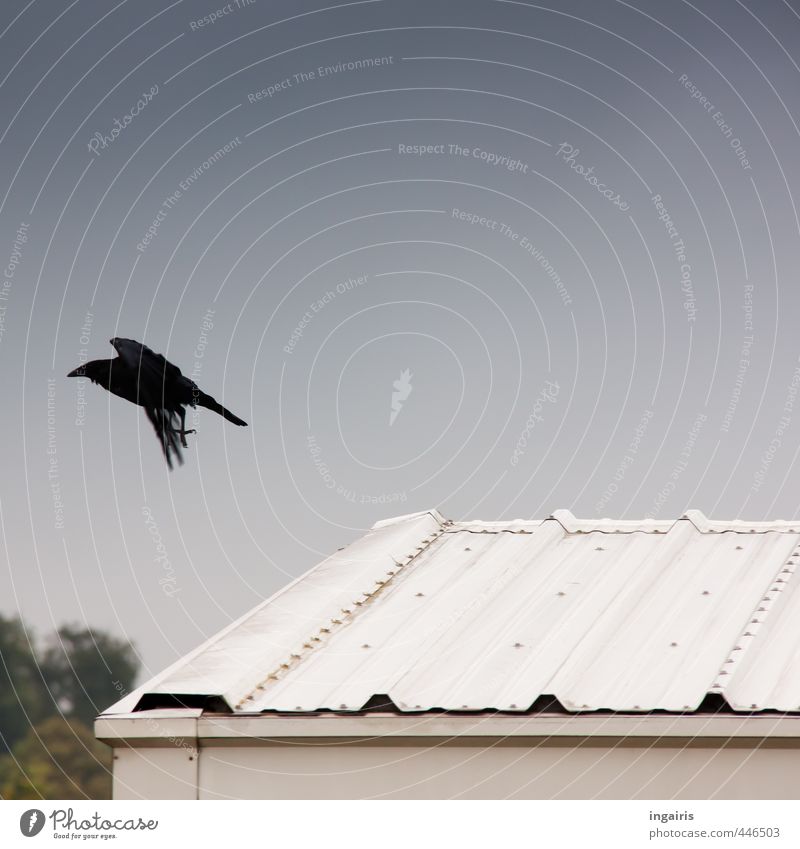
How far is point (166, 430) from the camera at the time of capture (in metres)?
7.56

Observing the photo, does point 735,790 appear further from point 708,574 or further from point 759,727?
point 708,574

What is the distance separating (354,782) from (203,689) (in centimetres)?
123

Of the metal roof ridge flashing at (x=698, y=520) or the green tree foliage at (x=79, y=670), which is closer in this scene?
the metal roof ridge flashing at (x=698, y=520)

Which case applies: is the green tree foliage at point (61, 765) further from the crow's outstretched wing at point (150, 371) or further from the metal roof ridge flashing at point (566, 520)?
the crow's outstretched wing at point (150, 371)

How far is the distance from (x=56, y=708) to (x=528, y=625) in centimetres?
6996

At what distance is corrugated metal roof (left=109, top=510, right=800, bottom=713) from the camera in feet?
27.4

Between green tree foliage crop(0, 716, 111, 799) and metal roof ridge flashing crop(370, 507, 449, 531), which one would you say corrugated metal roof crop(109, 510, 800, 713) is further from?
green tree foliage crop(0, 716, 111, 799)

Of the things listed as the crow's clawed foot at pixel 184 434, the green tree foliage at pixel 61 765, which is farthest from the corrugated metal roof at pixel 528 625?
the green tree foliage at pixel 61 765

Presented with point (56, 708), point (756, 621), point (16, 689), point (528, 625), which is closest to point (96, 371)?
point (528, 625)

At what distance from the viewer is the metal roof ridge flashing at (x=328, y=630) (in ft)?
29.4

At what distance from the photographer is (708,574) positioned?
1045 centimetres

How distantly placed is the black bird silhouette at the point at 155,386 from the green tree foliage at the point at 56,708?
4814 centimetres

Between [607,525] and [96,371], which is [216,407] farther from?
[607,525]
